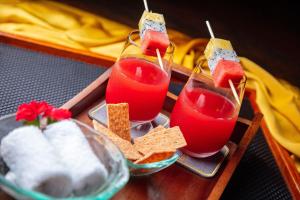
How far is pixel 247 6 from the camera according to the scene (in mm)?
1928

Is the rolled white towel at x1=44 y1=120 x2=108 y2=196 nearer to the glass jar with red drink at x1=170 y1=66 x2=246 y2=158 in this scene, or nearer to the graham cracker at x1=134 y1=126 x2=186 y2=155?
the graham cracker at x1=134 y1=126 x2=186 y2=155

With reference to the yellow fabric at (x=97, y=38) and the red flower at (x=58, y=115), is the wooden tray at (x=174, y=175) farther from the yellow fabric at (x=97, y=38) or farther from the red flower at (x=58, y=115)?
the yellow fabric at (x=97, y=38)

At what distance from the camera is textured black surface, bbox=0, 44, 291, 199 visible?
3.38ft

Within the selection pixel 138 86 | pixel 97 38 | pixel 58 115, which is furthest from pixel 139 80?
pixel 97 38

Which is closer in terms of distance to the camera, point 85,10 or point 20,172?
point 20,172

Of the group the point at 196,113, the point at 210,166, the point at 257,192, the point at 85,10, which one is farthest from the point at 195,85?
the point at 85,10

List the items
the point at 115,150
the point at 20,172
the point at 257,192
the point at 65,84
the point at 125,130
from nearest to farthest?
1. the point at 20,172
2. the point at 115,150
3. the point at 125,130
4. the point at 257,192
5. the point at 65,84

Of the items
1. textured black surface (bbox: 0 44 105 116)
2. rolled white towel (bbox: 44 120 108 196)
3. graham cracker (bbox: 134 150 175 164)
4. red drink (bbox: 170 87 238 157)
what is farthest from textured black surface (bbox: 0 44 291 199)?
rolled white towel (bbox: 44 120 108 196)

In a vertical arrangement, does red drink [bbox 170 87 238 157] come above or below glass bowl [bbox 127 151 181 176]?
above

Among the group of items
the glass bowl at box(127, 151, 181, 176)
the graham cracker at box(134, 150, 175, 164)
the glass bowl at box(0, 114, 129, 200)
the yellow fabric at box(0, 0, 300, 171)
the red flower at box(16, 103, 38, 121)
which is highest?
the red flower at box(16, 103, 38, 121)

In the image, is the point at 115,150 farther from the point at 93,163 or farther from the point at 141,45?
the point at 141,45

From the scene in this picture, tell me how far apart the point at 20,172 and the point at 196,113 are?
44 cm

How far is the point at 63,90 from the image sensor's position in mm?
1129

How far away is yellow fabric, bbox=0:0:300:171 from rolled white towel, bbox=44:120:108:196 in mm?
864
